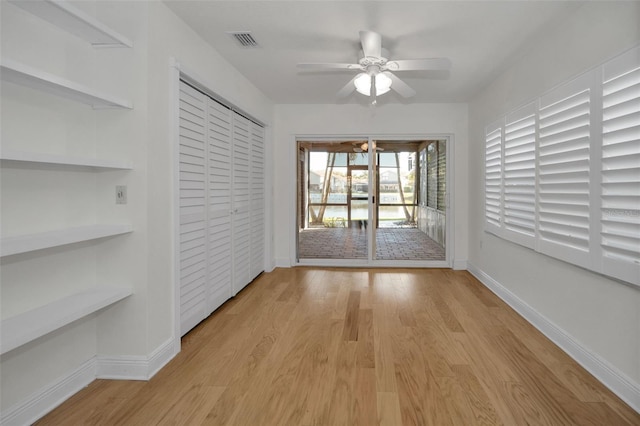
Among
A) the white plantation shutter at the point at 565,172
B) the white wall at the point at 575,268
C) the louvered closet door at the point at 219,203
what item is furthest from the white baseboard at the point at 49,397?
the white plantation shutter at the point at 565,172

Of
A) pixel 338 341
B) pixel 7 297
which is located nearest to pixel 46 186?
pixel 7 297

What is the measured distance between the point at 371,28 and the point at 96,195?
228 centimetres

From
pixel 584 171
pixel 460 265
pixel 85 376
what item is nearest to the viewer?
pixel 85 376

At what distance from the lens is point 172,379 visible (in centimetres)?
213

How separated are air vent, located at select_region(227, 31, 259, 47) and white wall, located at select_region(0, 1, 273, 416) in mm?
449

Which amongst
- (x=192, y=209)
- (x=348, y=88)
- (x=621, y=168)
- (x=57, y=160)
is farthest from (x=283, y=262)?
(x=621, y=168)

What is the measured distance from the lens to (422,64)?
270 cm

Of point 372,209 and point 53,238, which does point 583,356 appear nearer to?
point 53,238

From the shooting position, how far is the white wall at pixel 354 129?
5039 mm

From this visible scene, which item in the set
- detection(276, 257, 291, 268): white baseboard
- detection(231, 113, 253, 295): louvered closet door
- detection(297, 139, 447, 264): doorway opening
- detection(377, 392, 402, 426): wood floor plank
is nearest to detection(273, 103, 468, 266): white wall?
detection(276, 257, 291, 268): white baseboard

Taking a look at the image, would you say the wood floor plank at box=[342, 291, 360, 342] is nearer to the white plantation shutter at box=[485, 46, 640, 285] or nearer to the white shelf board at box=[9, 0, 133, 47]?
the white plantation shutter at box=[485, 46, 640, 285]

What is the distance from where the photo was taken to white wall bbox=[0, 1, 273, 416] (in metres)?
1.68

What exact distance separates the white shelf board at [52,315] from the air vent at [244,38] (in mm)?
2098

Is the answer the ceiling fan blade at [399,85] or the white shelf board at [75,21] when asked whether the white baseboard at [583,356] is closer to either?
the ceiling fan blade at [399,85]
